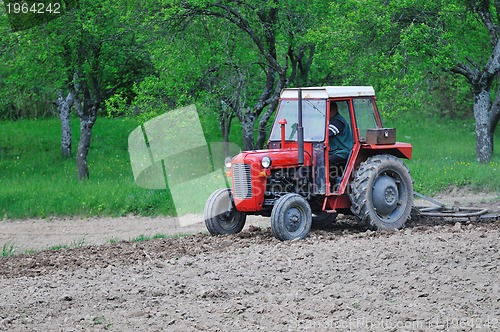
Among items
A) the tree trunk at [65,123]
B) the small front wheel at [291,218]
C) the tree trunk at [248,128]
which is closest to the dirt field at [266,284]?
the small front wheel at [291,218]

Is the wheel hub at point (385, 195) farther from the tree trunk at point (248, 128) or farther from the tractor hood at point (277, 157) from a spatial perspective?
the tree trunk at point (248, 128)

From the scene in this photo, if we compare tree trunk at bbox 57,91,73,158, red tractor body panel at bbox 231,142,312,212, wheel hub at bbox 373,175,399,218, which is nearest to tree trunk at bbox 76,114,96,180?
tree trunk at bbox 57,91,73,158

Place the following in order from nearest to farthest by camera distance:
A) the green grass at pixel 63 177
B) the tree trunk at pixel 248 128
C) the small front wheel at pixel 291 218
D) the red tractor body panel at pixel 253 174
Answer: the small front wheel at pixel 291 218
the red tractor body panel at pixel 253 174
the green grass at pixel 63 177
the tree trunk at pixel 248 128

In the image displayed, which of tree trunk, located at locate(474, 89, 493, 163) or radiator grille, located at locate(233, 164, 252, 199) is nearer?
radiator grille, located at locate(233, 164, 252, 199)

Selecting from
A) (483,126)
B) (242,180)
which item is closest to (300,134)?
(242,180)

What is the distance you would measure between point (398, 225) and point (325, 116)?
2022 mm

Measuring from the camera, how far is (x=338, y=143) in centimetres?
1227

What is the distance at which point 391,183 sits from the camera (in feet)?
41.1

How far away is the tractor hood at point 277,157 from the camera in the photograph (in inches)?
460

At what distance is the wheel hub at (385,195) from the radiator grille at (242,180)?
192 centimetres

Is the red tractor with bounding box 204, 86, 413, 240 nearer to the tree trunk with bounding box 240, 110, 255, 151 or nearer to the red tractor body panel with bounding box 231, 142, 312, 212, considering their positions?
the red tractor body panel with bounding box 231, 142, 312, 212

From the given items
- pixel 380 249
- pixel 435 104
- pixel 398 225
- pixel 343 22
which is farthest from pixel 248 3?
pixel 435 104

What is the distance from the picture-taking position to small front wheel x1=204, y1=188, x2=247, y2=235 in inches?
481

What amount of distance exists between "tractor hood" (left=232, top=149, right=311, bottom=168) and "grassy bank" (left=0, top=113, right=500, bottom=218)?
4.81m
